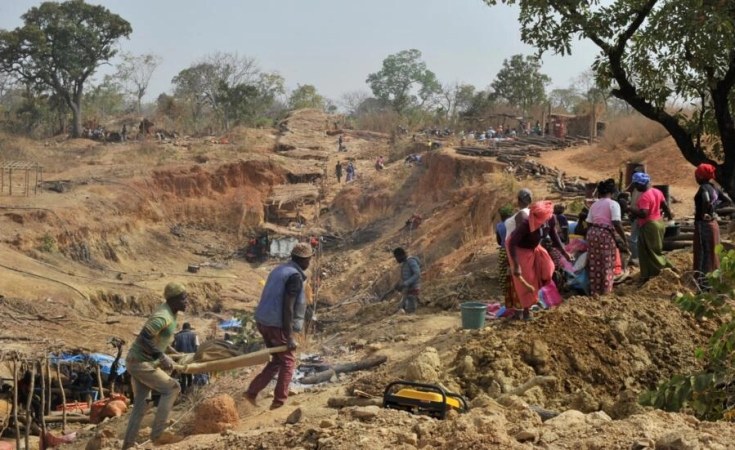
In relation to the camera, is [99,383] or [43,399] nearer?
[43,399]

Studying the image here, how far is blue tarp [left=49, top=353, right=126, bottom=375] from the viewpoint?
39.5 ft

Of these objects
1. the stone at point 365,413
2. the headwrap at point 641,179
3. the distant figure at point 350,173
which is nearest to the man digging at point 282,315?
the stone at point 365,413

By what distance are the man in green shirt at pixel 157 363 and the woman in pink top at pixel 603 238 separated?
4373 mm

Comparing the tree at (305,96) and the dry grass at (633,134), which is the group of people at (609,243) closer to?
the dry grass at (633,134)

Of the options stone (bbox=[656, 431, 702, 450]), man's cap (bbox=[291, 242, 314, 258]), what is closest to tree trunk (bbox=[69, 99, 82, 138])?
man's cap (bbox=[291, 242, 314, 258])

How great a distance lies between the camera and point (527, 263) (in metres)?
7.31

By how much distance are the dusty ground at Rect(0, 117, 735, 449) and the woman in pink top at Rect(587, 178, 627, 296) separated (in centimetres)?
32

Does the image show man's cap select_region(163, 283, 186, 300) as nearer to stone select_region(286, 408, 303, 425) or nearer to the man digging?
the man digging

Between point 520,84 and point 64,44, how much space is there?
906 inches

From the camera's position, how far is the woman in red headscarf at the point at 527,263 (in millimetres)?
7200

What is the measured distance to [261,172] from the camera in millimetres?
32750

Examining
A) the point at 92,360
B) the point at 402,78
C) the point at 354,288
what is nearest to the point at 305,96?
the point at 402,78

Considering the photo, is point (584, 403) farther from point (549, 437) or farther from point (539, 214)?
point (539, 214)

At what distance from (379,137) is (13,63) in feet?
60.5
